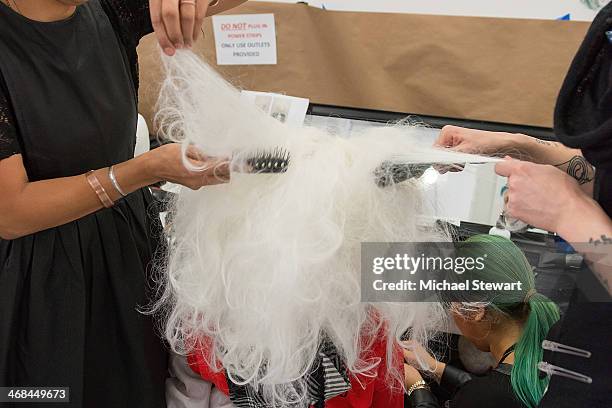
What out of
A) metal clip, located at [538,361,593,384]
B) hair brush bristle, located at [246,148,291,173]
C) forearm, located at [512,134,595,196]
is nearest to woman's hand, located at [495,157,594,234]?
forearm, located at [512,134,595,196]

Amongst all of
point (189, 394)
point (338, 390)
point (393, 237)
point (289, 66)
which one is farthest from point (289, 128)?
point (289, 66)

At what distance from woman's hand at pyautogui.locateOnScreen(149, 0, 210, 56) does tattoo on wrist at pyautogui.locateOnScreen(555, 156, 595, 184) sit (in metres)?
0.69

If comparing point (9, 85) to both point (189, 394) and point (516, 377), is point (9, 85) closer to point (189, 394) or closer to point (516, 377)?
point (189, 394)

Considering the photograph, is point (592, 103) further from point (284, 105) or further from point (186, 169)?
point (284, 105)

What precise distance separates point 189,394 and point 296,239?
510 mm

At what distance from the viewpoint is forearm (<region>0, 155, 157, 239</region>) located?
0.82 m

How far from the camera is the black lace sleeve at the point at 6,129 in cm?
80

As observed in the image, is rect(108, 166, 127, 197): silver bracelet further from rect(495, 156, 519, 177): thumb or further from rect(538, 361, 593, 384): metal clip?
rect(538, 361, 593, 384): metal clip

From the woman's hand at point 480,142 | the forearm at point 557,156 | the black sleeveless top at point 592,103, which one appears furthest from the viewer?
the woman's hand at point 480,142

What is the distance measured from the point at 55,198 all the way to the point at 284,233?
414 mm

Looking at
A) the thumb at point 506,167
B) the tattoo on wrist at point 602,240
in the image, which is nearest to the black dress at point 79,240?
the thumb at point 506,167

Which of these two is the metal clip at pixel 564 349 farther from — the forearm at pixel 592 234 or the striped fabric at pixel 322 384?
the striped fabric at pixel 322 384

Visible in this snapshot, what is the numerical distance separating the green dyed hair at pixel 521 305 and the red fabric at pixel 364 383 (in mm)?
225

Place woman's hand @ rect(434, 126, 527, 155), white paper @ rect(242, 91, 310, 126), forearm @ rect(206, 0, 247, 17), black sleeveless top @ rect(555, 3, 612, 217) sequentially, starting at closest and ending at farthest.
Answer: black sleeveless top @ rect(555, 3, 612, 217) < woman's hand @ rect(434, 126, 527, 155) < forearm @ rect(206, 0, 247, 17) < white paper @ rect(242, 91, 310, 126)
